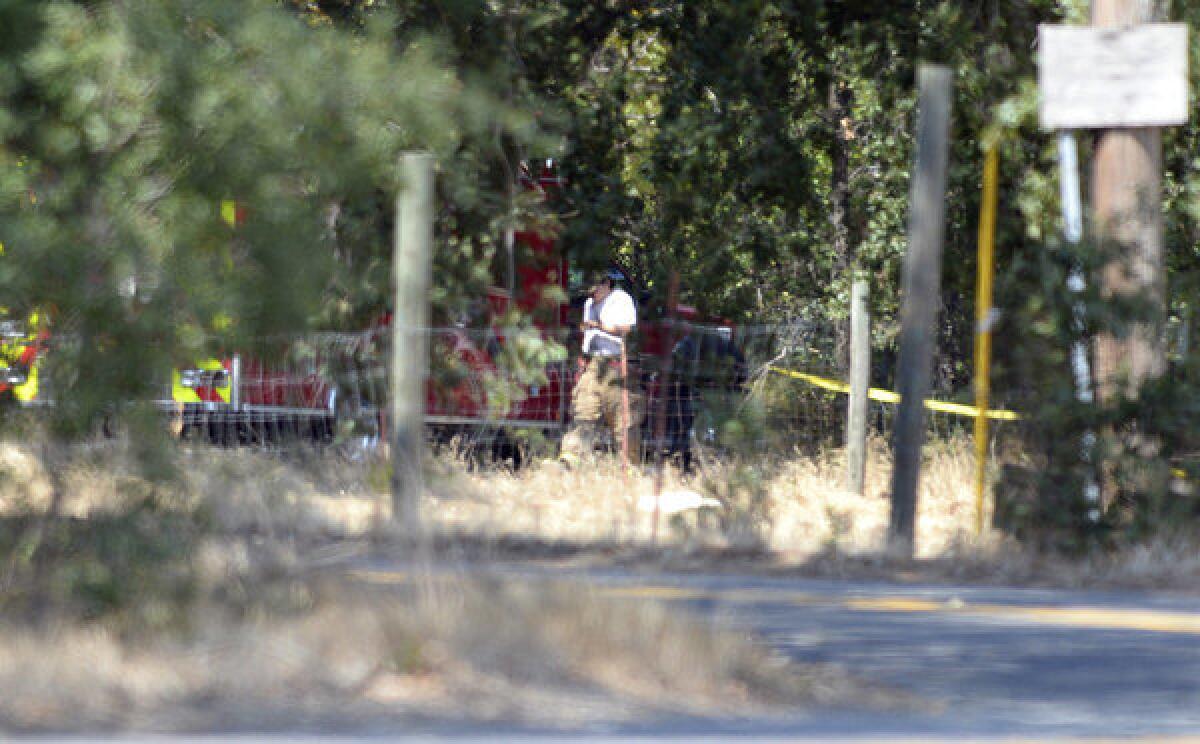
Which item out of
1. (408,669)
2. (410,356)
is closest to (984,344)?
(410,356)

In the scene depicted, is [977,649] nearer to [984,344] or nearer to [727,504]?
[984,344]

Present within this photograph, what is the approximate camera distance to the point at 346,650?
5.77 meters

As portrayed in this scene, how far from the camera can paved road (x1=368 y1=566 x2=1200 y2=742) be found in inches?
221

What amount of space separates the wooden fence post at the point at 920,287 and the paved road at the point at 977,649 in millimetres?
1259

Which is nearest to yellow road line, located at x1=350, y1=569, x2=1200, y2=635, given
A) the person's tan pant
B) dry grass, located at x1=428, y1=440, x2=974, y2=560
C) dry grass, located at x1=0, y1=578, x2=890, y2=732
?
dry grass, located at x1=0, y1=578, x2=890, y2=732

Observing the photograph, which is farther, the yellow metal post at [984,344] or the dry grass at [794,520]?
the yellow metal post at [984,344]

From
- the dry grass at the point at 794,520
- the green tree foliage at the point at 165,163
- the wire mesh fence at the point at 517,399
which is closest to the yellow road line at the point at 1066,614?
the dry grass at the point at 794,520

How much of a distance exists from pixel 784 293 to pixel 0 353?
14.9m

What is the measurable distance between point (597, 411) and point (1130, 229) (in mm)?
4252

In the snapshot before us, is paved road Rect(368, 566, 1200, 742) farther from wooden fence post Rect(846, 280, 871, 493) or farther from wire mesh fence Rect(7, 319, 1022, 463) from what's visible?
wire mesh fence Rect(7, 319, 1022, 463)

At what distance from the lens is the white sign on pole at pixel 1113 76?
9.91 m

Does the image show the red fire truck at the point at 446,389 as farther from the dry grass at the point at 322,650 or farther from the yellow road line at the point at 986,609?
the dry grass at the point at 322,650

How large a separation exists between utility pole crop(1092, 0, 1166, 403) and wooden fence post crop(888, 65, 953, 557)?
917 mm

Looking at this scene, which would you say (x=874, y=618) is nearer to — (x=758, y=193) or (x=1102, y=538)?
(x=1102, y=538)
